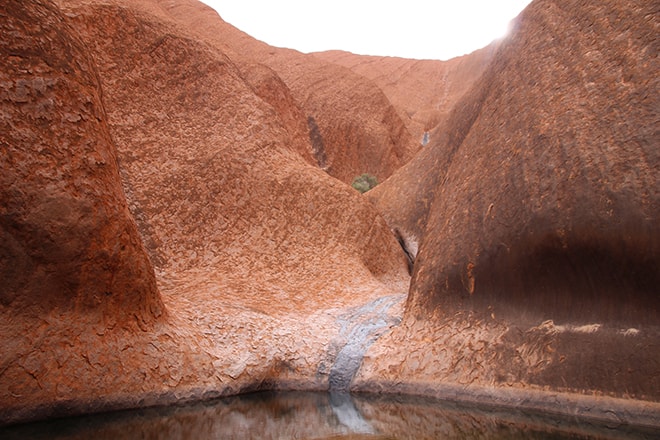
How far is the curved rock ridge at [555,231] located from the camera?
A: 4.65 m

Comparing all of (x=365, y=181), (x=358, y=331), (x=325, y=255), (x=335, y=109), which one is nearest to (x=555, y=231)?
(x=358, y=331)

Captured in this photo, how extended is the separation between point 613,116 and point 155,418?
4.85m

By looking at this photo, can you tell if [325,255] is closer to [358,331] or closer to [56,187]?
[358,331]

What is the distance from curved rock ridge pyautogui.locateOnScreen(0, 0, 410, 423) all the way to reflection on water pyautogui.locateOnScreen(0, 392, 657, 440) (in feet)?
1.14

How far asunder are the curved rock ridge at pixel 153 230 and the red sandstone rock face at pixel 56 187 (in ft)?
0.04

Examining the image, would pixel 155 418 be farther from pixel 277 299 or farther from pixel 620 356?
pixel 620 356

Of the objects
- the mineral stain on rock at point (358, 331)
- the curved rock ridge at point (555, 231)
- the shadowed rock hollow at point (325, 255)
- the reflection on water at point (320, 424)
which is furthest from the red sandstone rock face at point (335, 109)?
the reflection on water at point (320, 424)

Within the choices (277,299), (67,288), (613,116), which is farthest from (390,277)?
(67,288)

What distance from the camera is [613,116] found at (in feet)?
16.8

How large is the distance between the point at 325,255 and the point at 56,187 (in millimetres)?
4964

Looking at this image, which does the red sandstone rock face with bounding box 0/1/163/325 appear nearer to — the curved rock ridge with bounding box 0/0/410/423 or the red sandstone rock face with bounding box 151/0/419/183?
the curved rock ridge with bounding box 0/0/410/423

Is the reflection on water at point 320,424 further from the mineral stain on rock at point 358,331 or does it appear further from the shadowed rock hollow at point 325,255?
the mineral stain on rock at point 358,331

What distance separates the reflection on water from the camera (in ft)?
13.2

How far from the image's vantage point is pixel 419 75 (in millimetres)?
44250
